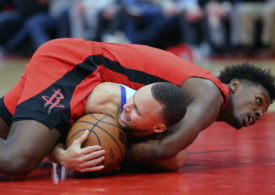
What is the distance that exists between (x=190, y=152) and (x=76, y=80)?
1.14 m

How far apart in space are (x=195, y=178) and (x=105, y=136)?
607 millimetres

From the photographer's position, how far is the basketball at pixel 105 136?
3.28m

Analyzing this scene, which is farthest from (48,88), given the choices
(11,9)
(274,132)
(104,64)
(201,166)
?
(11,9)

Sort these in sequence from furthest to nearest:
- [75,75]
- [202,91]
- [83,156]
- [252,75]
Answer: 1. [252,75]
2. [75,75]
3. [202,91]
4. [83,156]

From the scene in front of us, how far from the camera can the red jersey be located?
345cm

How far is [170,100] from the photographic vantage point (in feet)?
10.7

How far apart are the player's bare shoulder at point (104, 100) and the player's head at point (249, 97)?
916 mm

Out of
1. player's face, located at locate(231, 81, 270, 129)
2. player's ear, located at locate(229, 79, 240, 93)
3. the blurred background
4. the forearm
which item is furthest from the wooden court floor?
the blurred background

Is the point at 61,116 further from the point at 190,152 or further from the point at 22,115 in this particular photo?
the point at 190,152

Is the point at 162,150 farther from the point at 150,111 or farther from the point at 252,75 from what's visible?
the point at 252,75

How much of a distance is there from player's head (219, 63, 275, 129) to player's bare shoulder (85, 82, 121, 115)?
0.92 meters

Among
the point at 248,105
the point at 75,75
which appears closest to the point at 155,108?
the point at 75,75

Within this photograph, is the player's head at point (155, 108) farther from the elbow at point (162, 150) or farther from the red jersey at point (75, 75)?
the red jersey at point (75, 75)

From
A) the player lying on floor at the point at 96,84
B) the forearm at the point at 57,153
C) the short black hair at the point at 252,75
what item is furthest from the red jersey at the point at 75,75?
the short black hair at the point at 252,75
